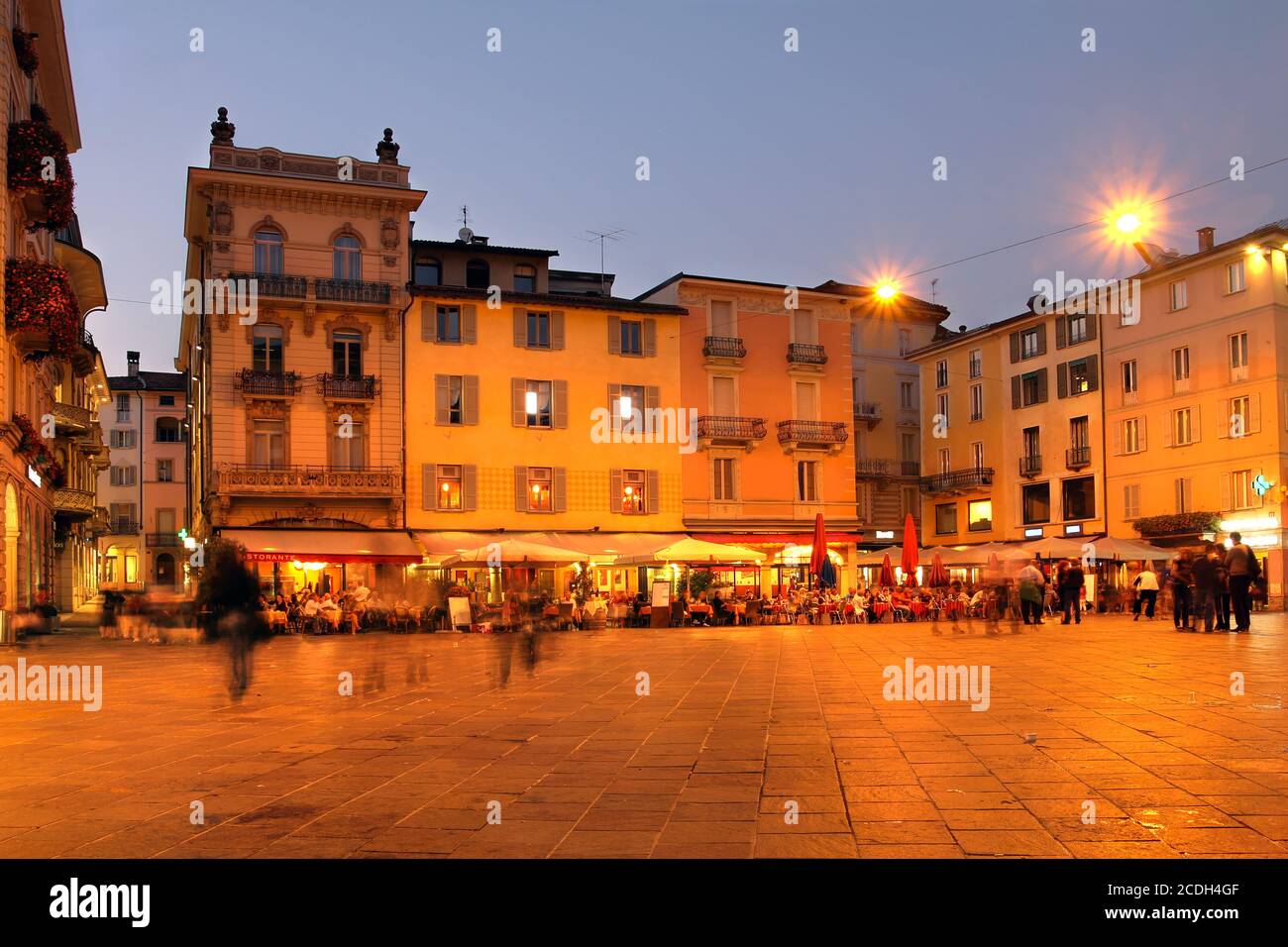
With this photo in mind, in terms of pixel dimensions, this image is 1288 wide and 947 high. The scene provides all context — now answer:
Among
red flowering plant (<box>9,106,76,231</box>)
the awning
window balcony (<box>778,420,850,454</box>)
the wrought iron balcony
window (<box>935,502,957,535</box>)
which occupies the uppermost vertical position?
red flowering plant (<box>9,106,76,231</box>)

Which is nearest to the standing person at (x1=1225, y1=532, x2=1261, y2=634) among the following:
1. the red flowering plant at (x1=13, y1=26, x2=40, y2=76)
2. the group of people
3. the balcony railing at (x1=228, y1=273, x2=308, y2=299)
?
the group of people

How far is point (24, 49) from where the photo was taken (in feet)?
74.5

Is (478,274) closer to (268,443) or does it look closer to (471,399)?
(471,399)

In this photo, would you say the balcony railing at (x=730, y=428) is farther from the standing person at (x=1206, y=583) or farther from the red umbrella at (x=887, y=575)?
the standing person at (x=1206, y=583)

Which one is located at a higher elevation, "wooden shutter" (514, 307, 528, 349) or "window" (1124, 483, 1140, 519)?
"wooden shutter" (514, 307, 528, 349)

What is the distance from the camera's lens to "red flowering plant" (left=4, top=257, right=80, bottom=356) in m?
22.4

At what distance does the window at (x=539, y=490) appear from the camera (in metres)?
38.7

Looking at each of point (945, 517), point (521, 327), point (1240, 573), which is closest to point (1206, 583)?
point (1240, 573)

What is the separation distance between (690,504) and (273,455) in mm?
14224

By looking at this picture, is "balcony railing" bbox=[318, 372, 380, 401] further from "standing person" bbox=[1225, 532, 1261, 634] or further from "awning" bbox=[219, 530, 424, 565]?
"standing person" bbox=[1225, 532, 1261, 634]

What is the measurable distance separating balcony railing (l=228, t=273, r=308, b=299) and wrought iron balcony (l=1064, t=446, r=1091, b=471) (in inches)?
1223

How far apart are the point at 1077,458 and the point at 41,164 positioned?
3925 centimetres

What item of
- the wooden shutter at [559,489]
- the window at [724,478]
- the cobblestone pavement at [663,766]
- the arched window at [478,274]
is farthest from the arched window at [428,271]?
the cobblestone pavement at [663,766]
